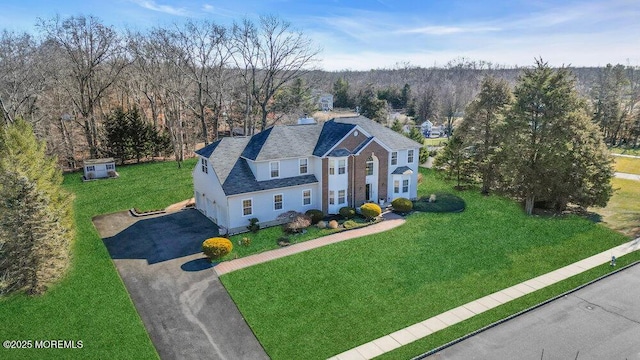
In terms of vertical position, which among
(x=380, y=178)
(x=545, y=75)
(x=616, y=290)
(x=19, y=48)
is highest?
(x=19, y=48)

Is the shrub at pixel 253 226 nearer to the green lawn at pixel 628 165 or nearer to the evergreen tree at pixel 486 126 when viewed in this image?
the evergreen tree at pixel 486 126

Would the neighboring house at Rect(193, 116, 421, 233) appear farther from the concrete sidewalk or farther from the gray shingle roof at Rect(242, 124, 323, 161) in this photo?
the concrete sidewalk

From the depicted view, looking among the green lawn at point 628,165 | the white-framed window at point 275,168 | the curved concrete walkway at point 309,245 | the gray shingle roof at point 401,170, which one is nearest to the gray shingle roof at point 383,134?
the gray shingle roof at point 401,170

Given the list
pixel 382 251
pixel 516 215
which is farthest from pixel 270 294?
pixel 516 215

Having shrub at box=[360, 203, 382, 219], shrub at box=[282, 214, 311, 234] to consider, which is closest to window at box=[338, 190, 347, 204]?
shrub at box=[360, 203, 382, 219]

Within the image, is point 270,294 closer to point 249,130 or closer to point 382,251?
point 382,251
